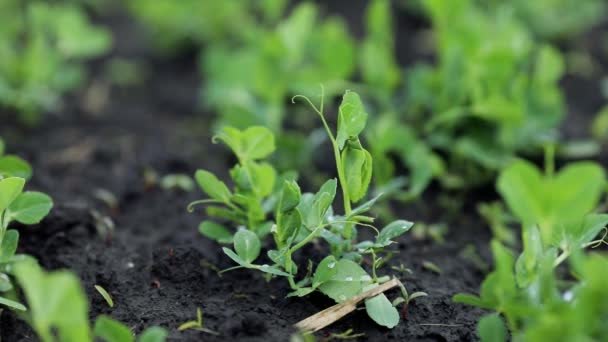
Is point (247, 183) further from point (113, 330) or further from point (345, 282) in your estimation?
point (113, 330)

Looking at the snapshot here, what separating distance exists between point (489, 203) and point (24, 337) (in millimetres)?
1480

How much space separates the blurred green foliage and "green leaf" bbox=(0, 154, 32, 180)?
890 mm

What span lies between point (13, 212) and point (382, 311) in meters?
0.86

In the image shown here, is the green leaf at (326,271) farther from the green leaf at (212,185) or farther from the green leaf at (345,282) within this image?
the green leaf at (212,185)

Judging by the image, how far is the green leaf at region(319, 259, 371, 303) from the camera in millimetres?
1589

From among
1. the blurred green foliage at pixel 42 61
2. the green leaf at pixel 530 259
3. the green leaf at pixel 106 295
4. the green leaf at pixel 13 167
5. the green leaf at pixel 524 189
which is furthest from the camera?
the blurred green foliage at pixel 42 61

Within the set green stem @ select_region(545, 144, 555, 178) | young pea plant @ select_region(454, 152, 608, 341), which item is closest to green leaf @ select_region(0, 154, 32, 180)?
young pea plant @ select_region(454, 152, 608, 341)

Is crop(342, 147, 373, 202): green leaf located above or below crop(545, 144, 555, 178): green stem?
above

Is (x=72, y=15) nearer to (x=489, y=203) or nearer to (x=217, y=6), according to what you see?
(x=217, y=6)

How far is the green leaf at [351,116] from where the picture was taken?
5.05ft

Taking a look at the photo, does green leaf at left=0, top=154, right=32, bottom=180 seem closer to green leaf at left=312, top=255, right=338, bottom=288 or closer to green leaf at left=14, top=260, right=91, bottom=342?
green leaf at left=14, top=260, right=91, bottom=342

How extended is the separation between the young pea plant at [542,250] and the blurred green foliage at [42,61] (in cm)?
181

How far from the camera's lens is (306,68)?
8.99 ft

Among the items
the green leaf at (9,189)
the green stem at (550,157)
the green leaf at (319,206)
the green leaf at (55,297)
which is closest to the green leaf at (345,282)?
the green leaf at (319,206)
